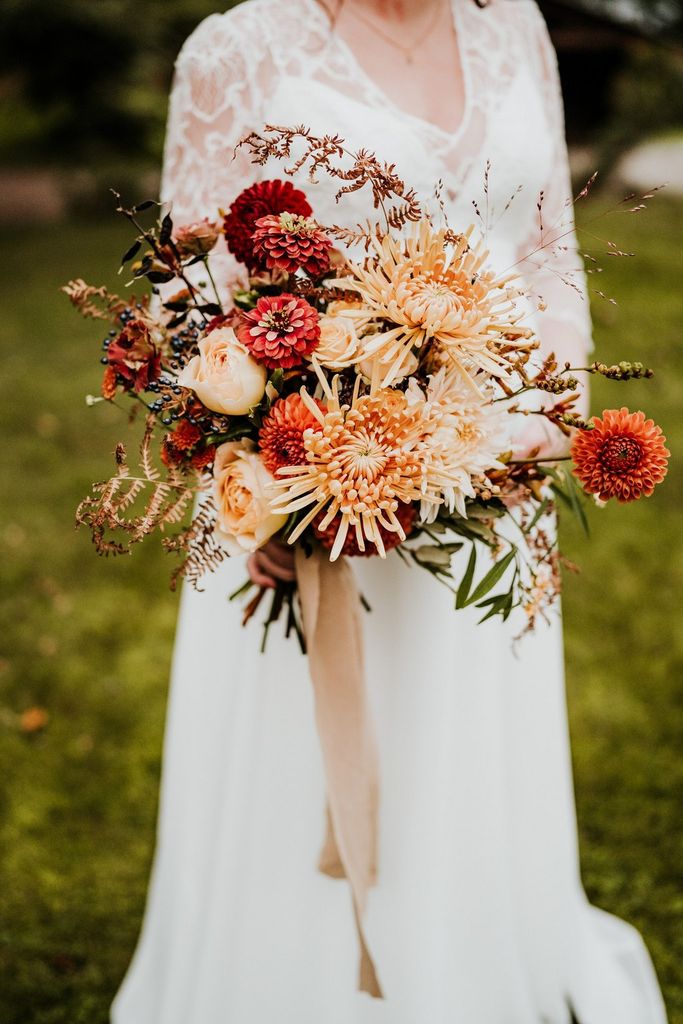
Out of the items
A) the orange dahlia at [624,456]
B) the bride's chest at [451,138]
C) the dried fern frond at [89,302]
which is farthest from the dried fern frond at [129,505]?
the bride's chest at [451,138]

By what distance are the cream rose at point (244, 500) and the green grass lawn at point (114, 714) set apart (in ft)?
5.88

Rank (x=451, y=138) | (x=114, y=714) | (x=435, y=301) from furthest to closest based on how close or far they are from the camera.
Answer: (x=114, y=714)
(x=451, y=138)
(x=435, y=301)

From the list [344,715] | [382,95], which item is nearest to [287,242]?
[382,95]

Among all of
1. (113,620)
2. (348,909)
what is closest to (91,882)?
(348,909)

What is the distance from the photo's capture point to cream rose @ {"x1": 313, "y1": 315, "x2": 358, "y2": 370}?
1323 millimetres

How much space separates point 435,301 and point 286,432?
269mm

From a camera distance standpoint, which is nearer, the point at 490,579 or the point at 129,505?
the point at 129,505

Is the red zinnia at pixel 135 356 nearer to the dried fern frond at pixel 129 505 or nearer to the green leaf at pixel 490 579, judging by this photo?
the dried fern frond at pixel 129 505

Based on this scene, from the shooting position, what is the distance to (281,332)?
Result: 1.33 m

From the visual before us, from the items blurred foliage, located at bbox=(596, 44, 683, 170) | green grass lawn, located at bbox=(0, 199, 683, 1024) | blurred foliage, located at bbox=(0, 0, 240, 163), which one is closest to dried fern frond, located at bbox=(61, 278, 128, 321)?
green grass lawn, located at bbox=(0, 199, 683, 1024)

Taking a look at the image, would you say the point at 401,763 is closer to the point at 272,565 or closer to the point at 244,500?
the point at 272,565

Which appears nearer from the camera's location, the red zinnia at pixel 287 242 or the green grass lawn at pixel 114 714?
the red zinnia at pixel 287 242

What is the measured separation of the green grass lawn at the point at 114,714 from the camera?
2785 mm

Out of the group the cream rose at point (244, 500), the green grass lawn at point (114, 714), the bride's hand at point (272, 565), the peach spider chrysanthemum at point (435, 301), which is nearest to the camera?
the peach spider chrysanthemum at point (435, 301)
